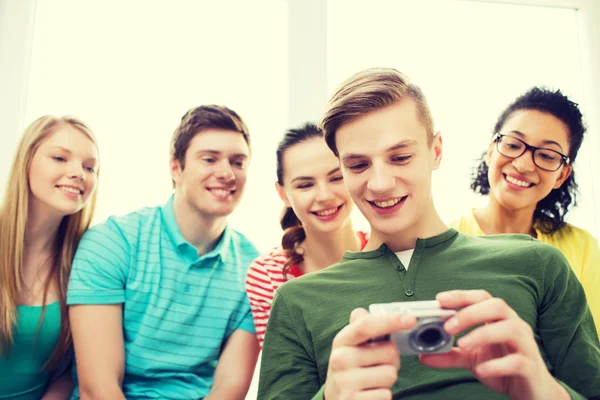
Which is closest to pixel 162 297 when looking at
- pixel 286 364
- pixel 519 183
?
pixel 286 364

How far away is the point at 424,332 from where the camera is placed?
636mm

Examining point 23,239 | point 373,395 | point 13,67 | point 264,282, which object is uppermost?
point 13,67

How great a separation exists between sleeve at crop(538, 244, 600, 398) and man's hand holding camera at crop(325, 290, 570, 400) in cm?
20

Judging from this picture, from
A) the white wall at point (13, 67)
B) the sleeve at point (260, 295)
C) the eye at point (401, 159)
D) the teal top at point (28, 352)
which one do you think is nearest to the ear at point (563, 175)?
the eye at point (401, 159)

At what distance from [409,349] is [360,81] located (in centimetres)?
63

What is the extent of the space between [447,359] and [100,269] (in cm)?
111

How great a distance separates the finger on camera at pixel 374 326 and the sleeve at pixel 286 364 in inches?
12.0

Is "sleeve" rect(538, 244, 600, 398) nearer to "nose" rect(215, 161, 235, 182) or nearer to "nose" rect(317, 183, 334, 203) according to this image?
"nose" rect(317, 183, 334, 203)

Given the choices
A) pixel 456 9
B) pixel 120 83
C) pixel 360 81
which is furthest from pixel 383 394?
pixel 456 9

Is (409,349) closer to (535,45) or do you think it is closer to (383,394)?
(383,394)

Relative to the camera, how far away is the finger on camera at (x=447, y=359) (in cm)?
68

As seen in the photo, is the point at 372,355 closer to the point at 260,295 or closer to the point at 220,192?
the point at 260,295

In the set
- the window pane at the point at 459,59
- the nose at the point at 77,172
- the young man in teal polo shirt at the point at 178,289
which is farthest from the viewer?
the window pane at the point at 459,59

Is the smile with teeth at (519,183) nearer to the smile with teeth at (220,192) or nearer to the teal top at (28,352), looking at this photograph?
the smile with teeth at (220,192)
